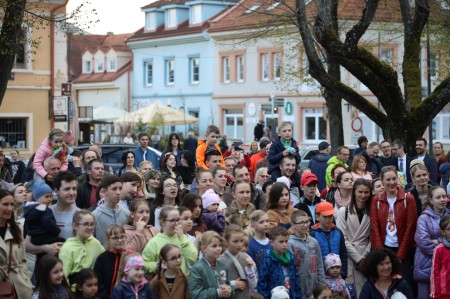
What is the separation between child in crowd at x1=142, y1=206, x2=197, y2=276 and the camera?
1022cm

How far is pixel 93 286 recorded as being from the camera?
9.45 m

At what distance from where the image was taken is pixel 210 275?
10016mm

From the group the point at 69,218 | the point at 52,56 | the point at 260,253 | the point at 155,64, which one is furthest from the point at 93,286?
the point at 155,64

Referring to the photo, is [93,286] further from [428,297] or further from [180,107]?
[180,107]

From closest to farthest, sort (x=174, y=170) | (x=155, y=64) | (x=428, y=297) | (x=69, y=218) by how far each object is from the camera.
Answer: (x=69, y=218) → (x=428, y=297) → (x=174, y=170) → (x=155, y=64)

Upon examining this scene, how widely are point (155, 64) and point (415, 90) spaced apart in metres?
50.7

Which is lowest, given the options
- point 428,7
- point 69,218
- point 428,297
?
point 428,297

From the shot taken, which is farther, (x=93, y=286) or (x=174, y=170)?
(x=174, y=170)

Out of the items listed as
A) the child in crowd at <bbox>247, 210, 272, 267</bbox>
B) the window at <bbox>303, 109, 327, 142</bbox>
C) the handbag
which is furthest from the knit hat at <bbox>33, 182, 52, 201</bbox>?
the window at <bbox>303, 109, 327, 142</bbox>

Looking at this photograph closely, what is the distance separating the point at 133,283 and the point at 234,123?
181 feet

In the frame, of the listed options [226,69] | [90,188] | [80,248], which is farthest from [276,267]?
[226,69]

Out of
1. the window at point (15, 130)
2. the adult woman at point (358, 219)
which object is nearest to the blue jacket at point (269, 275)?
the adult woman at point (358, 219)

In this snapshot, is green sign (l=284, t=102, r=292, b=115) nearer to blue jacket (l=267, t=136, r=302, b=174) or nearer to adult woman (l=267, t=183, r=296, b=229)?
blue jacket (l=267, t=136, r=302, b=174)

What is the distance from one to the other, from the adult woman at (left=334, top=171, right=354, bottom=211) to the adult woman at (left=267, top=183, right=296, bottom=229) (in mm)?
1449
